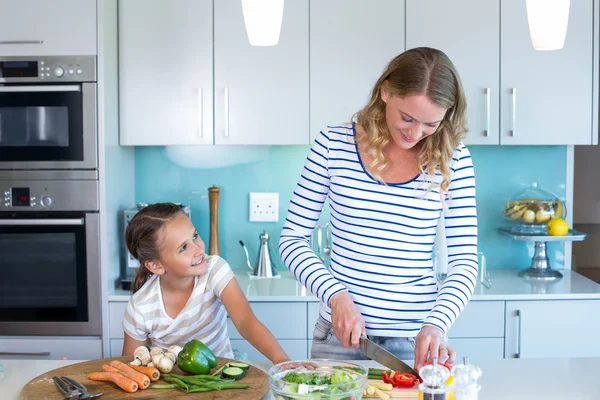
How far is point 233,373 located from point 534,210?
1997 millimetres

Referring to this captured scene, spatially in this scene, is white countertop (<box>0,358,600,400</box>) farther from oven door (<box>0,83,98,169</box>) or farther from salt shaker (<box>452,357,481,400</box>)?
oven door (<box>0,83,98,169</box>)

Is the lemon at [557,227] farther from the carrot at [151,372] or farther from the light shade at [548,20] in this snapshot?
the carrot at [151,372]

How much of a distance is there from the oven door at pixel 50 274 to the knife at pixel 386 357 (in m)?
1.55

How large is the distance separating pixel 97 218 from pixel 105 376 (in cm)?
133

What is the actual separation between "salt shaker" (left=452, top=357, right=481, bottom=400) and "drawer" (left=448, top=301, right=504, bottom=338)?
1627mm

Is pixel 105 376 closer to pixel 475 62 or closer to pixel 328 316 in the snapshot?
pixel 328 316

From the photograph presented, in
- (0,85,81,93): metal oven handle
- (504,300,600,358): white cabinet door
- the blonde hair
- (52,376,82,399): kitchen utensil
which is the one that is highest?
(0,85,81,93): metal oven handle

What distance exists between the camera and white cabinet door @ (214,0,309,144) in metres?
2.97

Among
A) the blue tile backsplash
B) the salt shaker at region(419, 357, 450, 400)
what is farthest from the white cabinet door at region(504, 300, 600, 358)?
the salt shaker at region(419, 357, 450, 400)

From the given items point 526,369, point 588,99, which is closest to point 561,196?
point 588,99

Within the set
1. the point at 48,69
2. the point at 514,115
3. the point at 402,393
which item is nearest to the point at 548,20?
the point at 402,393

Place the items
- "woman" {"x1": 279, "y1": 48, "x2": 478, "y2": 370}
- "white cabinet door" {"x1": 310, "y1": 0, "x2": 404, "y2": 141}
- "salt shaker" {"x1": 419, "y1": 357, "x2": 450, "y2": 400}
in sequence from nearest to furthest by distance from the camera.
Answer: "salt shaker" {"x1": 419, "y1": 357, "x2": 450, "y2": 400} → "woman" {"x1": 279, "y1": 48, "x2": 478, "y2": 370} → "white cabinet door" {"x1": 310, "y1": 0, "x2": 404, "y2": 141}

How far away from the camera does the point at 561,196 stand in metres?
3.39

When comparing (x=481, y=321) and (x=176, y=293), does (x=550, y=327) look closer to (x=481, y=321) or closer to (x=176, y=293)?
(x=481, y=321)
